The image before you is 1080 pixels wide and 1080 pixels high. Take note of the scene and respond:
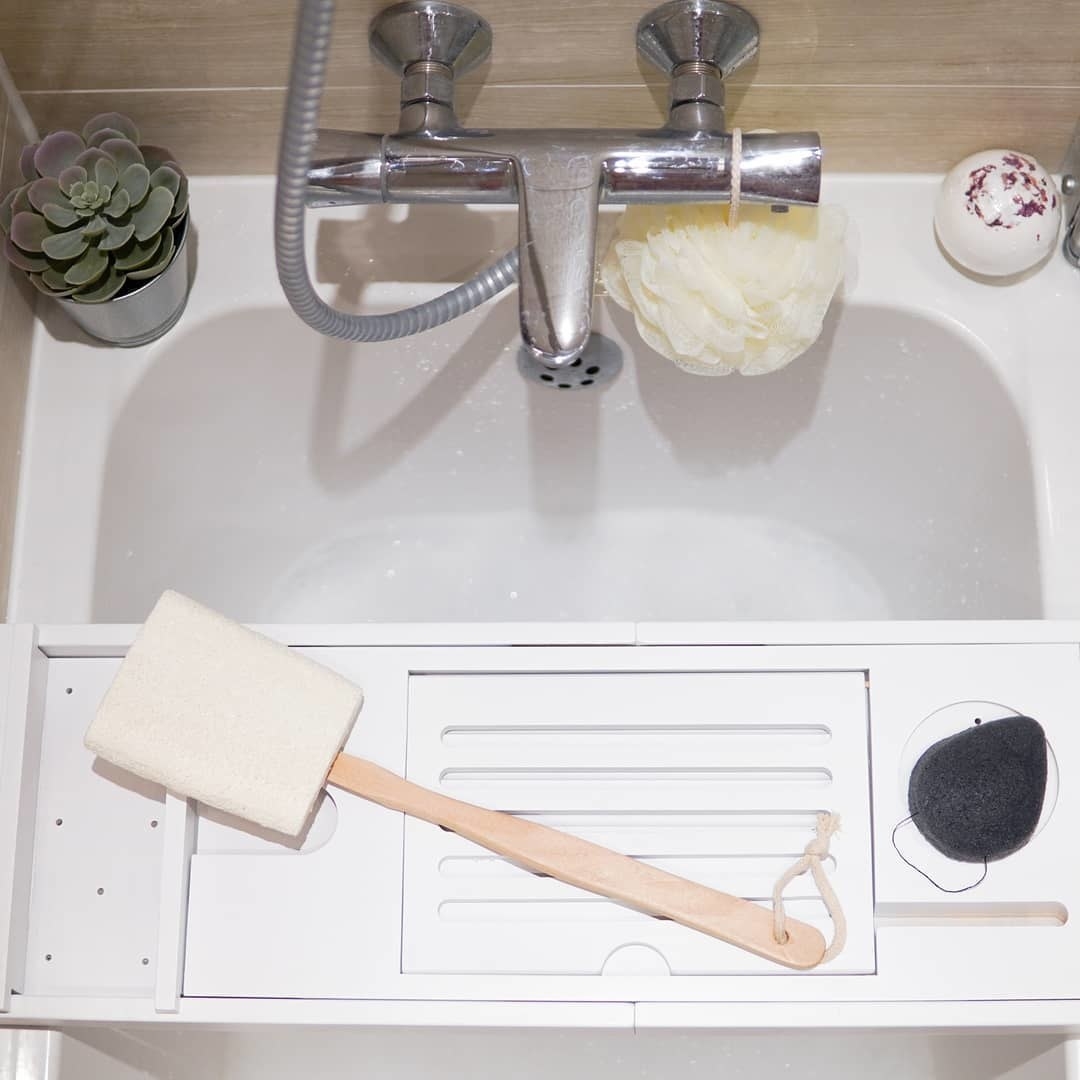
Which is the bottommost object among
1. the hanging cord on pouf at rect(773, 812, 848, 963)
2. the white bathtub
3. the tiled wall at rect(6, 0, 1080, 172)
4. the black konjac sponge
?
the hanging cord on pouf at rect(773, 812, 848, 963)

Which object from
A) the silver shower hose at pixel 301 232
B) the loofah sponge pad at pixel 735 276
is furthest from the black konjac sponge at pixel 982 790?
the silver shower hose at pixel 301 232

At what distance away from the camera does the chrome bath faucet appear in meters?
0.88

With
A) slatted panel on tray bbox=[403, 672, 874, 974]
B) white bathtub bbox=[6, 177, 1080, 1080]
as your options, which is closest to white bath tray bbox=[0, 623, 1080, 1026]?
slatted panel on tray bbox=[403, 672, 874, 974]

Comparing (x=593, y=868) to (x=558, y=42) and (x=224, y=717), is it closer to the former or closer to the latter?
(x=224, y=717)

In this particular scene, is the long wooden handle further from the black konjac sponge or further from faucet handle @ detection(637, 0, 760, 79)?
faucet handle @ detection(637, 0, 760, 79)

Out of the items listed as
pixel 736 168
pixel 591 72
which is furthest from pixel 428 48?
pixel 736 168

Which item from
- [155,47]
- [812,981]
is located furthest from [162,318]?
[812,981]

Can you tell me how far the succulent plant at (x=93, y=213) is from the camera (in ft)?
3.06

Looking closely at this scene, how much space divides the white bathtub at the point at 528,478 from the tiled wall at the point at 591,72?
73 mm

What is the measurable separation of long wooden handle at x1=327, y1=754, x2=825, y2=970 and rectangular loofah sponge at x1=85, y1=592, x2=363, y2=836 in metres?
0.04

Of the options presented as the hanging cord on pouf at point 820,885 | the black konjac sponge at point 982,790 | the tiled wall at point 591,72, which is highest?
the tiled wall at point 591,72

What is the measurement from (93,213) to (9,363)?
17 centimetres

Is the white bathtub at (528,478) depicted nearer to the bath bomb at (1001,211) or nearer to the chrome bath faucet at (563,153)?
the bath bomb at (1001,211)

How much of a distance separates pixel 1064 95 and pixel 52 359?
35.5 inches
